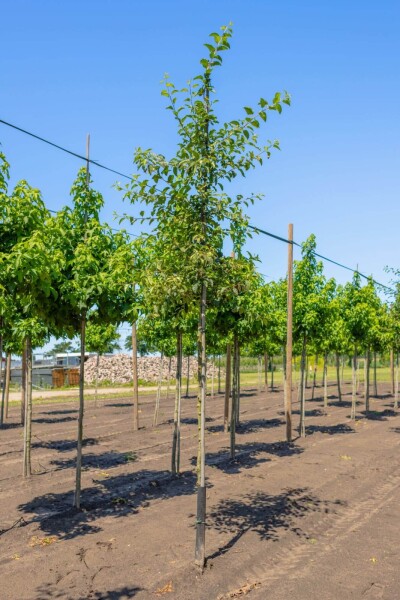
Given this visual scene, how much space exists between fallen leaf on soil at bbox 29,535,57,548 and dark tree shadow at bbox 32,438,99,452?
7.93 m

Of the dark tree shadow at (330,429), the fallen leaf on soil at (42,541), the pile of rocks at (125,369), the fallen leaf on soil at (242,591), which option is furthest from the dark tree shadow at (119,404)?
the fallen leaf on soil at (242,591)

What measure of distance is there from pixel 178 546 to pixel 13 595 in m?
2.55

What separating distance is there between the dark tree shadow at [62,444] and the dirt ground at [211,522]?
7 centimetres

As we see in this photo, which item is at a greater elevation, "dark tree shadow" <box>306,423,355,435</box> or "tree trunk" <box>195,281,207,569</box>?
"tree trunk" <box>195,281,207,569</box>

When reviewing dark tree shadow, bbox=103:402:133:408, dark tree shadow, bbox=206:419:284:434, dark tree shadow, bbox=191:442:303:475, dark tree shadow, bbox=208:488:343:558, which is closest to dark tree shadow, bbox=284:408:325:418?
dark tree shadow, bbox=206:419:284:434

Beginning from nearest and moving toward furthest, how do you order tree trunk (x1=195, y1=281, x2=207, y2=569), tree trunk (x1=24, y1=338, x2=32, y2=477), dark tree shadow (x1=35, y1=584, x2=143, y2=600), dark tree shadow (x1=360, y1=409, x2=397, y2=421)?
dark tree shadow (x1=35, y1=584, x2=143, y2=600)
tree trunk (x1=195, y1=281, x2=207, y2=569)
tree trunk (x1=24, y1=338, x2=32, y2=477)
dark tree shadow (x1=360, y1=409, x2=397, y2=421)

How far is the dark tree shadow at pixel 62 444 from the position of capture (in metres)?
16.3

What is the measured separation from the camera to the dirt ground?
6.59m

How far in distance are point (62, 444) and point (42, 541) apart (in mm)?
9320

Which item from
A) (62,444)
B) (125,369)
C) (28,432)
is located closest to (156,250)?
(28,432)

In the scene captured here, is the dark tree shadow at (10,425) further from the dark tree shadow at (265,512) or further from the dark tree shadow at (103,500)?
the dark tree shadow at (265,512)

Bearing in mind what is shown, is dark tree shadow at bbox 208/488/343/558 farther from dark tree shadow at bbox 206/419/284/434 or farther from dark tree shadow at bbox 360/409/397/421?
dark tree shadow at bbox 360/409/397/421

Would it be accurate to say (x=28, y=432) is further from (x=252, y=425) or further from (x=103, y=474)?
(x=252, y=425)

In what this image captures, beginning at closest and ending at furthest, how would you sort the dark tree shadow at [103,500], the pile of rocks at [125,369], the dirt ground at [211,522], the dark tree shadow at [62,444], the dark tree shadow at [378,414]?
the dirt ground at [211,522], the dark tree shadow at [103,500], the dark tree shadow at [62,444], the dark tree shadow at [378,414], the pile of rocks at [125,369]
